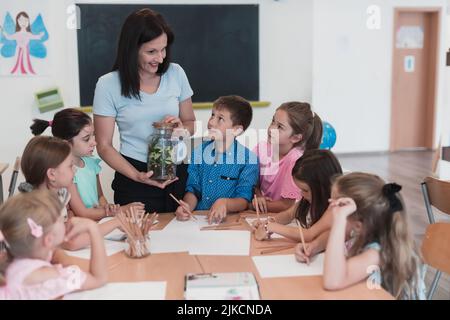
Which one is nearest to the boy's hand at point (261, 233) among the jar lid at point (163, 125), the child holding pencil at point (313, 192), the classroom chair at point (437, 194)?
the child holding pencil at point (313, 192)

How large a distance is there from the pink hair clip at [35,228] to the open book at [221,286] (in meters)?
0.41

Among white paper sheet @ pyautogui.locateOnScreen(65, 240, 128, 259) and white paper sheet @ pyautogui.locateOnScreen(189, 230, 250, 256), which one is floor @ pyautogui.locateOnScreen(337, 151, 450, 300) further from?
white paper sheet @ pyautogui.locateOnScreen(65, 240, 128, 259)

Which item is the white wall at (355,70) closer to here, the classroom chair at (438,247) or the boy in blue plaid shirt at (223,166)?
the boy in blue plaid shirt at (223,166)

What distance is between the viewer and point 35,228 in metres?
1.37

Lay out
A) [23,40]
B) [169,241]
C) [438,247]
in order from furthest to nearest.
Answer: [23,40], [438,247], [169,241]

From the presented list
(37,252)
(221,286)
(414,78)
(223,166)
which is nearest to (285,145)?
(223,166)

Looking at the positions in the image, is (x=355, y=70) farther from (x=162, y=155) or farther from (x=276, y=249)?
(x=276, y=249)

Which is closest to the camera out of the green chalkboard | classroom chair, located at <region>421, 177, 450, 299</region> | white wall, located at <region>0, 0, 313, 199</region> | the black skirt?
the black skirt

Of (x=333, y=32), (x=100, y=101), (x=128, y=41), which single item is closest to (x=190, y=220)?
(x=100, y=101)

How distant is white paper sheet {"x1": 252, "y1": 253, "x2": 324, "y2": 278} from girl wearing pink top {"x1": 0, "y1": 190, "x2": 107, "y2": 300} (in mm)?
477

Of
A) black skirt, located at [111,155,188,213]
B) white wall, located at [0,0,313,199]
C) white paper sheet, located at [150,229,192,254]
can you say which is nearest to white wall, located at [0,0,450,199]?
white wall, located at [0,0,313,199]

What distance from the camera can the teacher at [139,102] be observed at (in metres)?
2.19

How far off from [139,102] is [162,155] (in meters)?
0.26

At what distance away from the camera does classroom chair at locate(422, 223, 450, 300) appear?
6.61ft
